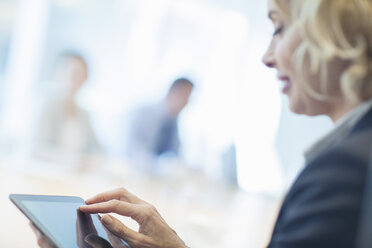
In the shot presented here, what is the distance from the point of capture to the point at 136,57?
3.20 meters

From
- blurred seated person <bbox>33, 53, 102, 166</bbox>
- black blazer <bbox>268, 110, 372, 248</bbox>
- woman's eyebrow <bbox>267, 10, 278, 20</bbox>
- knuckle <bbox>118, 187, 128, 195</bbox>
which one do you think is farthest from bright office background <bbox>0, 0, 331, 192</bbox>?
black blazer <bbox>268, 110, 372, 248</bbox>

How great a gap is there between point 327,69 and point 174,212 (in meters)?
0.90

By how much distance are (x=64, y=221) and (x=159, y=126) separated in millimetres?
2055

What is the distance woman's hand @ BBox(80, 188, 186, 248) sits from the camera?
0.60 m

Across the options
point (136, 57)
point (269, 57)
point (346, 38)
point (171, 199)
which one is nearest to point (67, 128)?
point (171, 199)

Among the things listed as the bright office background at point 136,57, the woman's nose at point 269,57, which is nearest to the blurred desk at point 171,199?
the woman's nose at point 269,57

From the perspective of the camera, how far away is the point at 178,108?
8.84ft

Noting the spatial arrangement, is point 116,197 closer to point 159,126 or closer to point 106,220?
point 106,220

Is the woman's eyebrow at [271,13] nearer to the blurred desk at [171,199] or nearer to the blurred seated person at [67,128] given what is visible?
the blurred desk at [171,199]

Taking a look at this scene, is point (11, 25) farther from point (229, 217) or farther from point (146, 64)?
point (229, 217)

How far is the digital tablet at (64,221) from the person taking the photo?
0.52m

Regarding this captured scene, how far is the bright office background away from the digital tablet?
2312 millimetres

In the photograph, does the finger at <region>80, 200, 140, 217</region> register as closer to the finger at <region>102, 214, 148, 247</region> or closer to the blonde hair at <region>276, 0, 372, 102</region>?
the finger at <region>102, 214, 148, 247</region>

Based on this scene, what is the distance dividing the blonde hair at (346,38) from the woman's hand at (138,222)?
284 millimetres
